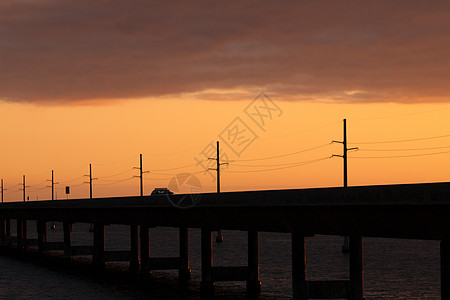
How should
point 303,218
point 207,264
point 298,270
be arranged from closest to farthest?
point 303,218 < point 298,270 < point 207,264

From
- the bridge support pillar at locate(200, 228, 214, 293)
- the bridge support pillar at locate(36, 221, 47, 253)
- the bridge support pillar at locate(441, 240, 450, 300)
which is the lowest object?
the bridge support pillar at locate(36, 221, 47, 253)

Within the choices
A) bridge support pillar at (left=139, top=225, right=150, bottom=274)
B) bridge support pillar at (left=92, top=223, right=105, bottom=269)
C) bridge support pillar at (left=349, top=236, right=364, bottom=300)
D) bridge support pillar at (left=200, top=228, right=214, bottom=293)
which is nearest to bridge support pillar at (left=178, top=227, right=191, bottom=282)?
bridge support pillar at (left=139, top=225, right=150, bottom=274)

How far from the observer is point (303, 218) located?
39.6 meters

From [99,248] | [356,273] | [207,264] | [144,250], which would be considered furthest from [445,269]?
[99,248]

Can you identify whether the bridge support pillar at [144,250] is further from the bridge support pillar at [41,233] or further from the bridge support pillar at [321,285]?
the bridge support pillar at [41,233]

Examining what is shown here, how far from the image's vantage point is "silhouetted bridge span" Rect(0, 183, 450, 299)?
30.6m

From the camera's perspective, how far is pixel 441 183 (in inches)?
1168

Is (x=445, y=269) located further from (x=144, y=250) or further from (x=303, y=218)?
(x=144, y=250)

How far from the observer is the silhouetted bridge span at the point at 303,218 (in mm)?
30641

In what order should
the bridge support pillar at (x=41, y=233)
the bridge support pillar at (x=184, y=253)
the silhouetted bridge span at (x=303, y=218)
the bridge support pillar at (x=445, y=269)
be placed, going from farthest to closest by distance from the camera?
the bridge support pillar at (x=41, y=233) < the bridge support pillar at (x=184, y=253) < the silhouetted bridge span at (x=303, y=218) < the bridge support pillar at (x=445, y=269)

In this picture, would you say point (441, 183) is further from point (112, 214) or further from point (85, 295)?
point (112, 214)

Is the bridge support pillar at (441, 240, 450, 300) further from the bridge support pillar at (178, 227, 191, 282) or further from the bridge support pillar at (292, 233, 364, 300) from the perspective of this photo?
the bridge support pillar at (178, 227, 191, 282)

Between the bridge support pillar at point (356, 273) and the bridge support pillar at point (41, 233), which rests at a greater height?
the bridge support pillar at point (356, 273)

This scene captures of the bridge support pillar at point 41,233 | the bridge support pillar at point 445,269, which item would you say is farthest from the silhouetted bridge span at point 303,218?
the bridge support pillar at point 41,233
